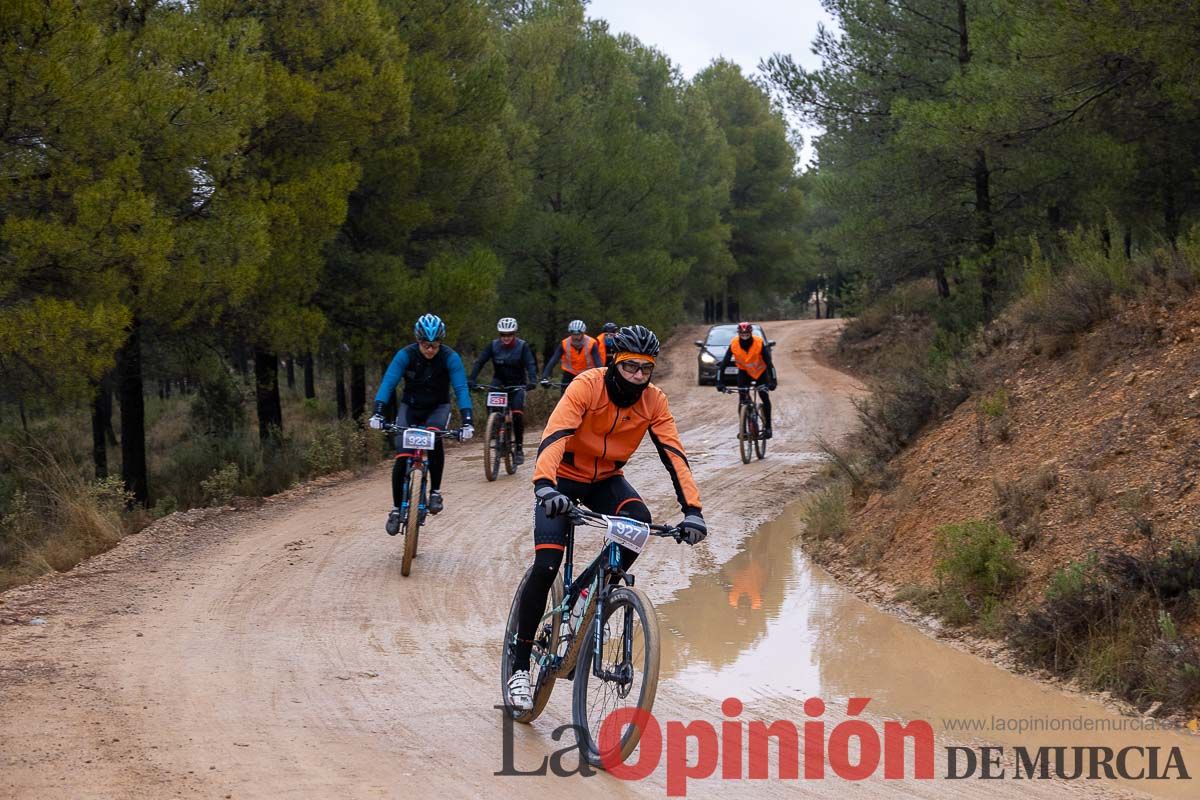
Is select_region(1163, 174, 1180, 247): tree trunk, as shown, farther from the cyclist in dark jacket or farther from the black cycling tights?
the black cycling tights

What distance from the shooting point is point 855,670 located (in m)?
7.79

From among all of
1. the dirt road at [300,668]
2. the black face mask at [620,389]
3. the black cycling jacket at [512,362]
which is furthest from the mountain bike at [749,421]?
the black face mask at [620,389]

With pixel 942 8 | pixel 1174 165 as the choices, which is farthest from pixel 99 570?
pixel 942 8

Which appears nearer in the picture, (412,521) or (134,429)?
(412,521)

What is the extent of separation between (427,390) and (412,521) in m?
1.38

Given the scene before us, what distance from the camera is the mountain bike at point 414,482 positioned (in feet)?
33.7

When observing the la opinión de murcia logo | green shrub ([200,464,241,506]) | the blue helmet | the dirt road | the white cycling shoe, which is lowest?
the la opinión de murcia logo

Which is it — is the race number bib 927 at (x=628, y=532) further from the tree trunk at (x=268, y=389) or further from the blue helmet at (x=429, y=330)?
the tree trunk at (x=268, y=389)

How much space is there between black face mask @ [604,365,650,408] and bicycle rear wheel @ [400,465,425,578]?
15.1 ft

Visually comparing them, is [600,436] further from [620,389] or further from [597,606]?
[597,606]

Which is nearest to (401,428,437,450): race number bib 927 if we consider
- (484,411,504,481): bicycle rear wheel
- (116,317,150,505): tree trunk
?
(484,411,504,481): bicycle rear wheel

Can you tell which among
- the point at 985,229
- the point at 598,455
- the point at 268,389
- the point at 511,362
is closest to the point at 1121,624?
the point at 598,455

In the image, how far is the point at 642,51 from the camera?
148 ft

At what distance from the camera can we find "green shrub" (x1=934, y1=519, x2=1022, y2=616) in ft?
28.9
